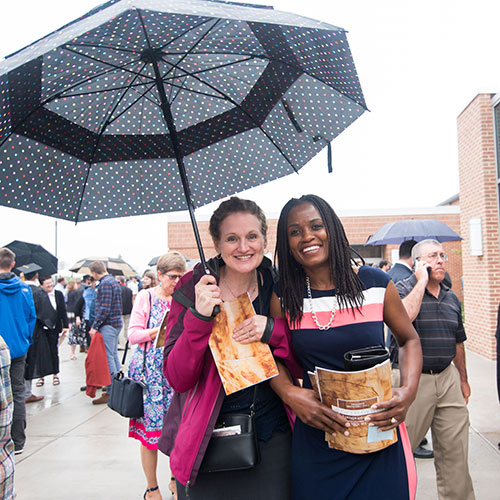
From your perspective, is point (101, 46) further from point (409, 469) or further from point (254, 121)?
point (409, 469)

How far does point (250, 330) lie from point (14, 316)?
4.39 meters

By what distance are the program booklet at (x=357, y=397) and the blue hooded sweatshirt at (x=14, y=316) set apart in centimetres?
449

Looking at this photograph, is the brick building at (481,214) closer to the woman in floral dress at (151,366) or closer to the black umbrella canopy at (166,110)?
the woman in floral dress at (151,366)

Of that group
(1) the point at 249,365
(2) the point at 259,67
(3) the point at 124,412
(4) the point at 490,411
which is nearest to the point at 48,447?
(3) the point at 124,412

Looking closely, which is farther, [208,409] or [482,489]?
[482,489]

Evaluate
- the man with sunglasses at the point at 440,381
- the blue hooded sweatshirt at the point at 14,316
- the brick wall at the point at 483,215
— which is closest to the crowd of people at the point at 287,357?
the man with sunglasses at the point at 440,381

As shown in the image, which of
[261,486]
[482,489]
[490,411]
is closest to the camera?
[261,486]

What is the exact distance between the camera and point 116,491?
395 centimetres

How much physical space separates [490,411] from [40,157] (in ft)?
19.0

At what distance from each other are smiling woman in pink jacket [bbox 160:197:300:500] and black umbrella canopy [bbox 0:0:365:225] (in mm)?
512

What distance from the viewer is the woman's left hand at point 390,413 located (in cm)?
162

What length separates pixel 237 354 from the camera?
185 centimetres

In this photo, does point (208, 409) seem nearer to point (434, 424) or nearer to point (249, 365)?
point (249, 365)

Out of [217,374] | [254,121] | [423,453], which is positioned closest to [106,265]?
[423,453]
